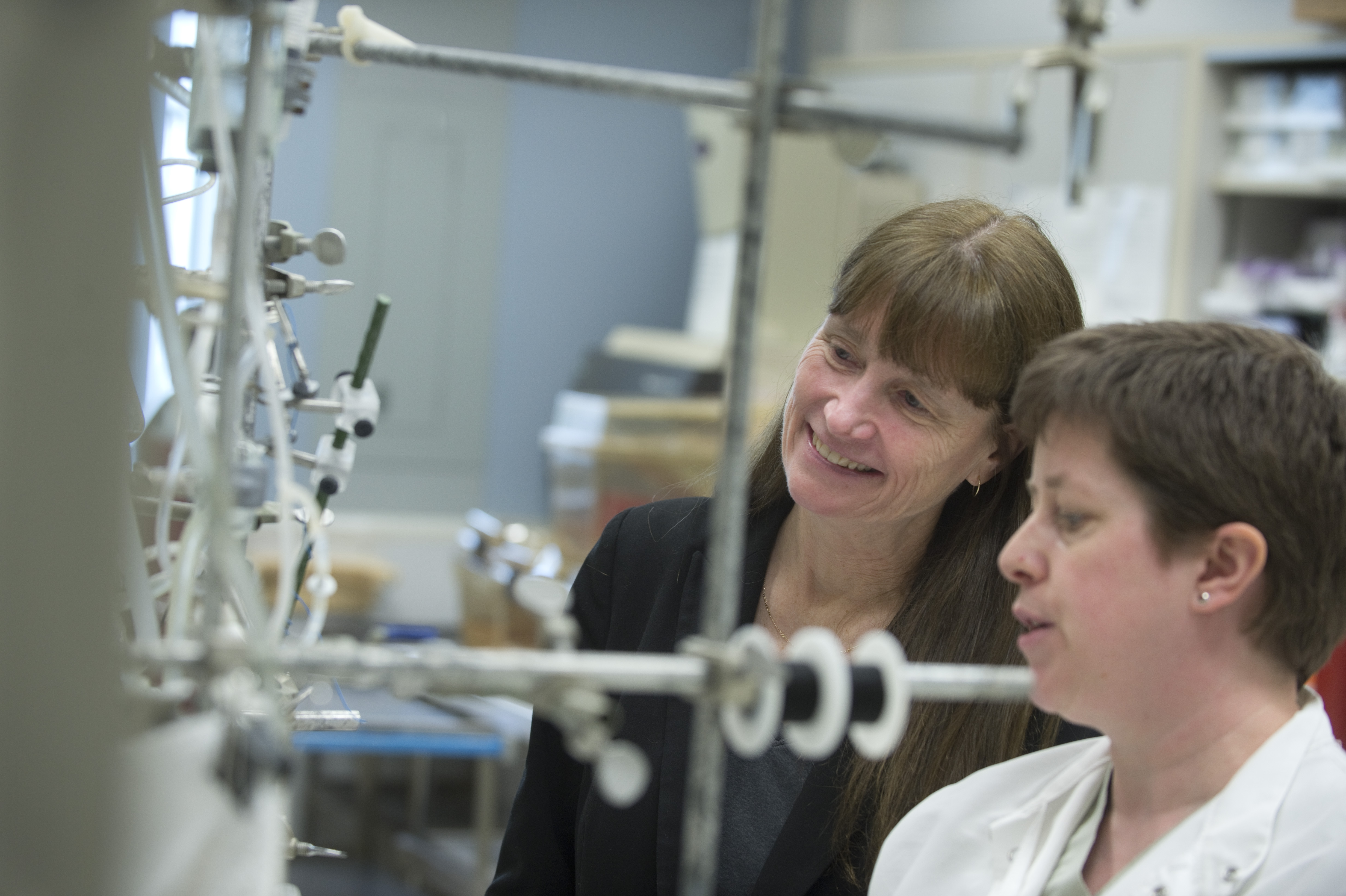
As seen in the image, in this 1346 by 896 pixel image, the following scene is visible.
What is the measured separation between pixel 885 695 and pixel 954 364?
60 centimetres

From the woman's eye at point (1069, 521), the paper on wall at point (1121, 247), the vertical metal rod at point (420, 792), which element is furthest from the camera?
the paper on wall at point (1121, 247)

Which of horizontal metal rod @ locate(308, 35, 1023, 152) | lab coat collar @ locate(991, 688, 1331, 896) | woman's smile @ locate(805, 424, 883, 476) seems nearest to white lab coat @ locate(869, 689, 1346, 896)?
lab coat collar @ locate(991, 688, 1331, 896)

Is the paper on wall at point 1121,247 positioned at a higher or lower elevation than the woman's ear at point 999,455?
higher

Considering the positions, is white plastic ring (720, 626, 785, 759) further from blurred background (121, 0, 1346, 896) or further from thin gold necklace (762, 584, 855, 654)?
blurred background (121, 0, 1346, 896)

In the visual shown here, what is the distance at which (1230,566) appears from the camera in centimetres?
80

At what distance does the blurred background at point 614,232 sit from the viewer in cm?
363

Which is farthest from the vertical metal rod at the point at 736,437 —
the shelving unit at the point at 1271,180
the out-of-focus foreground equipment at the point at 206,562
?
the shelving unit at the point at 1271,180

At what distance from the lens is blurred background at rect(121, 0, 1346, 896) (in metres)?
3.63

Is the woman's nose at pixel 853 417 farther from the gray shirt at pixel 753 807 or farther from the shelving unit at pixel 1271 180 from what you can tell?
the shelving unit at pixel 1271 180

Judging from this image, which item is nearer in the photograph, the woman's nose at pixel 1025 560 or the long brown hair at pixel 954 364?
the woman's nose at pixel 1025 560

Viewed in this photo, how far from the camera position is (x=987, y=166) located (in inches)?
174

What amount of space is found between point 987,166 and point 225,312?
13.6ft

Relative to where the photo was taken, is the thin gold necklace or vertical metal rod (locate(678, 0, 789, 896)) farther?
the thin gold necklace

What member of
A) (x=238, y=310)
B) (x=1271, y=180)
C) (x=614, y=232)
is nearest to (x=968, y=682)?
(x=238, y=310)
